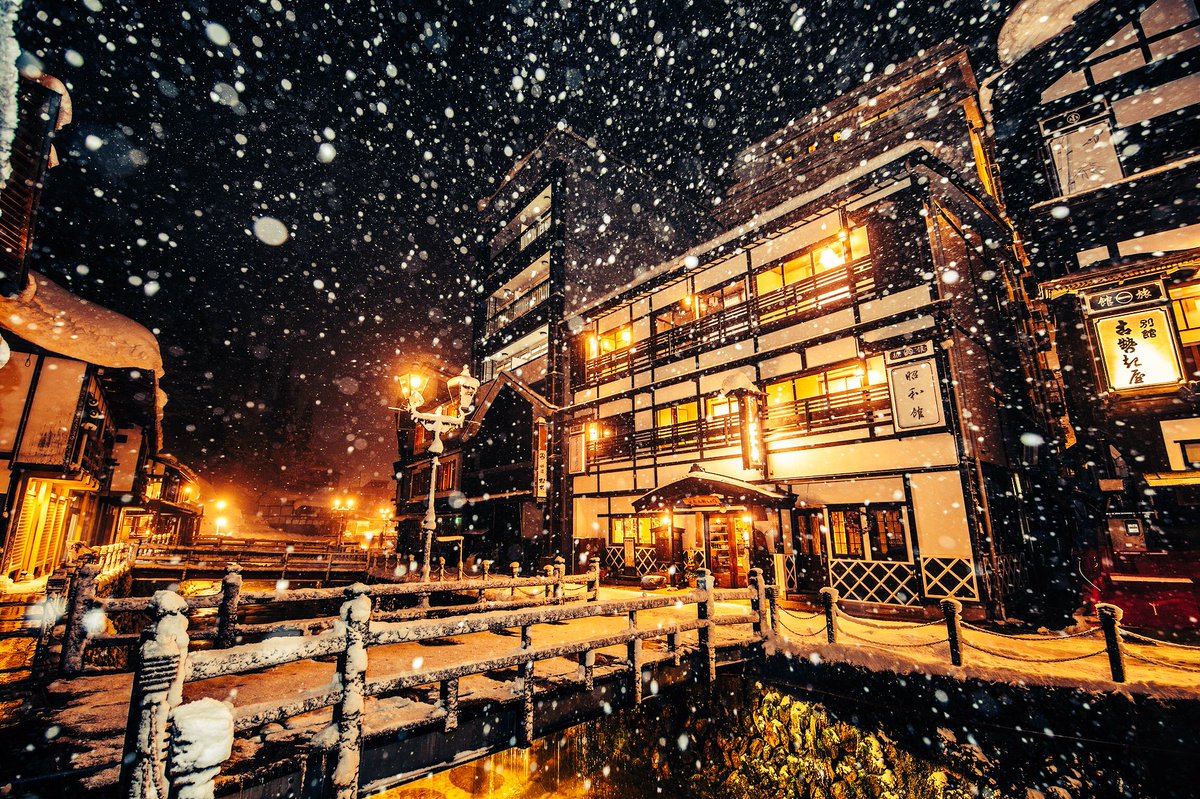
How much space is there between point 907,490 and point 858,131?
20.2 metres

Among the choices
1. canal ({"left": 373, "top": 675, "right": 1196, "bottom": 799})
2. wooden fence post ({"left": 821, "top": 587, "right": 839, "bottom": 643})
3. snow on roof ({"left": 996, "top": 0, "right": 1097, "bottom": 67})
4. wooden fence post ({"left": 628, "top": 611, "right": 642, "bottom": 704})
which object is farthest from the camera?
snow on roof ({"left": 996, "top": 0, "right": 1097, "bottom": 67})

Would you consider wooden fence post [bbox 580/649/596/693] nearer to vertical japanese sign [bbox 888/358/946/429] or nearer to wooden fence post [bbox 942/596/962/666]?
wooden fence post [bbox 942/596/962/666]

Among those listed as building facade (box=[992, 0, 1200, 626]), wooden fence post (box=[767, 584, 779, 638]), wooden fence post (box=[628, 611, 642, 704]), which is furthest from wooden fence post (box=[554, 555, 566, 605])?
building facade (box=[992, 0, 1200, 626])

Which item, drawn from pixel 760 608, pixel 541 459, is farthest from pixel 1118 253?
pixel 541 459

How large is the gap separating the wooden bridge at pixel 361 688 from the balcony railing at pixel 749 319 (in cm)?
1003

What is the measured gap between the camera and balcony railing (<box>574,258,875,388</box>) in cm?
1440

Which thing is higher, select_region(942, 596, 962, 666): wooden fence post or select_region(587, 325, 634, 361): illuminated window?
select_region(587, 325, 634, 361): illuminated window

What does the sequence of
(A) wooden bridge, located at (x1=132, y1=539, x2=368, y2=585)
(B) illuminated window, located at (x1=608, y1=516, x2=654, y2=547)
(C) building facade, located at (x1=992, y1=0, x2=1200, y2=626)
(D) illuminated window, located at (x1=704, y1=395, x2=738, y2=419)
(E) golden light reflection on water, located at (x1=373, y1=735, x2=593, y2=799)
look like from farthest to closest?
(A) wooden bridge, located at (x1=132, y1=539, x2=368, y2=585)
(B) illuminated window, located at (x1=608, y1=516, x2=654, y2=547)
(D) illuminated window, located at (x1=704, y1=395, x2=738, y2=419)
(C) building facade, located at (x1=992, y1=0, x2=1200, y2=626)
(E) golden light reflection on water, located at (x1=373, y1=735, x2=593, y2=799)

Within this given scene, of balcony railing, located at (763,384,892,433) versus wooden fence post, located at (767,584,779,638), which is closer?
wooden fence post, located at (767,584,779,638)

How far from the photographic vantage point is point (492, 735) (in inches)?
218

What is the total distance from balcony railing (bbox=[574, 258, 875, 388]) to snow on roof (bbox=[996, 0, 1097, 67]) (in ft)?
41.1

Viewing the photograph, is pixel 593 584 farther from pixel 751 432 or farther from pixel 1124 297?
pixel 1124 297

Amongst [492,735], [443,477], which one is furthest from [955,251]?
[443,477]

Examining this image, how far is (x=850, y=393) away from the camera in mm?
13914
